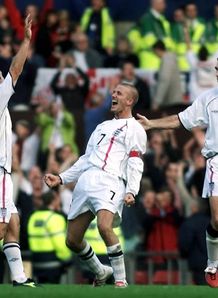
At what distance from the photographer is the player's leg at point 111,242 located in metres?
19.6

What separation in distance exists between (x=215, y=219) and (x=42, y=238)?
4874 mm

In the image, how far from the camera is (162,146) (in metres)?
27.6

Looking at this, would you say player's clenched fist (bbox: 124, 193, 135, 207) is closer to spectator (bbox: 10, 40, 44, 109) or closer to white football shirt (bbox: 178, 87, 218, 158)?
white football shirt (bbox: 178, 87, 218, 158)

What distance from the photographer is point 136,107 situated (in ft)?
93.6

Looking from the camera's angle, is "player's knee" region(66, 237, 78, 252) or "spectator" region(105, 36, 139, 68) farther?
"spectator" region(105, 36, 139, 68)

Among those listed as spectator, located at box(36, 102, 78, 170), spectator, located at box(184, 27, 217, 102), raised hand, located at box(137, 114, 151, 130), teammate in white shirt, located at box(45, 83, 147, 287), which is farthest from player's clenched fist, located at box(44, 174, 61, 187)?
spectator, located at box(184, 27, 217, 102)

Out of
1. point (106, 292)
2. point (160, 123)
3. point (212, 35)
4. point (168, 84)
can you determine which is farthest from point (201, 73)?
point (106, 292)

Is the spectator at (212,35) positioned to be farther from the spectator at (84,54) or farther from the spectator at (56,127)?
the spectator at (56,127)

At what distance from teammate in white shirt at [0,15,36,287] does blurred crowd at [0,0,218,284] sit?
4596 mm

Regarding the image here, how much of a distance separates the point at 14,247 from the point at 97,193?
1.09 metres

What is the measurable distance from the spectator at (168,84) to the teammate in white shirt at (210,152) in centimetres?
851

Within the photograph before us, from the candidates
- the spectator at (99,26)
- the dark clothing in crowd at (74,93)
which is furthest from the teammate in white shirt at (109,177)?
the spectator at (99,26)

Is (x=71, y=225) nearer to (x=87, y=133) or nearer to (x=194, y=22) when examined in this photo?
(x=87, y=133)

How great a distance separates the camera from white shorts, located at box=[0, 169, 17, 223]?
19.3 m
